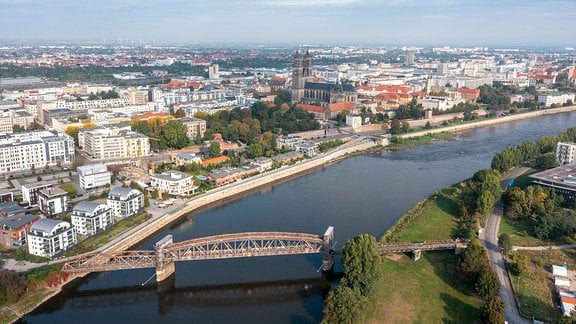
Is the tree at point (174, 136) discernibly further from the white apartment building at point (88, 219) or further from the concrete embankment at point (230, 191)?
the white apartment building at point (88, 219)

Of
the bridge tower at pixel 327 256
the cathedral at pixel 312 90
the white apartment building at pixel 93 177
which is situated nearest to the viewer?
the bridge tower at pixel 327 256

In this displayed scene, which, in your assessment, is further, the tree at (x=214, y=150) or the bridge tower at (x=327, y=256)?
the tree at (x=214, y=150)

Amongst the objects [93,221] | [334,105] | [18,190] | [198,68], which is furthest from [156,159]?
[198,68]

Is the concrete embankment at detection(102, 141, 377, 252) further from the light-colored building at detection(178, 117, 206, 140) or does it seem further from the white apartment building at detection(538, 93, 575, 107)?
the white apartment building at detection(538, 93, 575, 107)

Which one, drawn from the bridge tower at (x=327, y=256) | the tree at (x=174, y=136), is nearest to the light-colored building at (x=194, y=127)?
the tree at (x=174, y=136)

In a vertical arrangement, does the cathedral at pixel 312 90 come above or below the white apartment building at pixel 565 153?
above

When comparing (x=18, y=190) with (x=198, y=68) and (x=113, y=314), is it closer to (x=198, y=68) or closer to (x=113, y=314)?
(x=113, y=314)

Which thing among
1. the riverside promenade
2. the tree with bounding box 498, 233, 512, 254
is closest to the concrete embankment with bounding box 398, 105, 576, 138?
the riverside promenade
